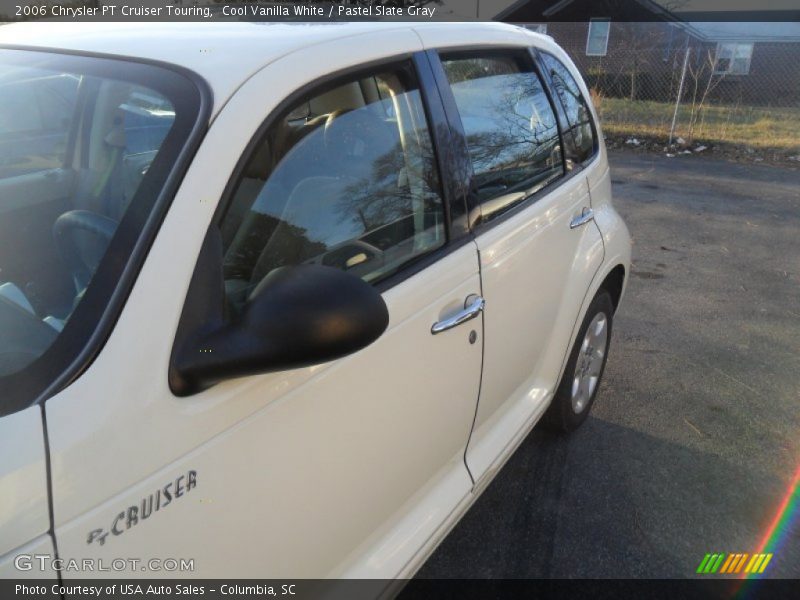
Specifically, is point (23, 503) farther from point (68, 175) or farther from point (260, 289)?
point (68, 175)

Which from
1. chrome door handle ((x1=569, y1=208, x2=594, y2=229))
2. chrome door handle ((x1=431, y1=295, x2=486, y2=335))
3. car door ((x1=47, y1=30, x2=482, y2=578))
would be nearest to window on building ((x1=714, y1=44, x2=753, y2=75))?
chrome door handle ((x1=569, y1=208, x2=594, y2=229))

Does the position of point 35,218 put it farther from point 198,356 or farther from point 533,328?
point 533,328

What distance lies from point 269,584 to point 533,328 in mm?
1388

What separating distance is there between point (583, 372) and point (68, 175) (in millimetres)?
2422

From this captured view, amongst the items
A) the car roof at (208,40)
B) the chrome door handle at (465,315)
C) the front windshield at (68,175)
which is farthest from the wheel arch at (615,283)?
the front windshield at (68,175)

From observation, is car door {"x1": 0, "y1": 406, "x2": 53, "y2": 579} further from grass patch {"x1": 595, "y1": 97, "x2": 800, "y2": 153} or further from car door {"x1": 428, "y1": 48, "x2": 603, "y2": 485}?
grass patch {"x1": 595, "y1": 97, "x2": 800, "y2": 153}

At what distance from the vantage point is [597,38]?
21.9 m

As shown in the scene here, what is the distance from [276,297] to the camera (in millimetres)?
1130

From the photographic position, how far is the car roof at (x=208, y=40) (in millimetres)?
1384

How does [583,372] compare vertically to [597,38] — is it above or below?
below

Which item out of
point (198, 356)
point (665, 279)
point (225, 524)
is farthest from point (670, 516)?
point (665, 279)

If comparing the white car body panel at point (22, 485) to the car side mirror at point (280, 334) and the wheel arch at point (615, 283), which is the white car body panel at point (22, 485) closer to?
the car side mirror at point (280, 334)

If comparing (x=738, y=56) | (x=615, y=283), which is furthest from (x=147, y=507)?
(x=738, y=56)

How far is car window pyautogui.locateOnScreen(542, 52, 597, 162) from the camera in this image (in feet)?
9.13
